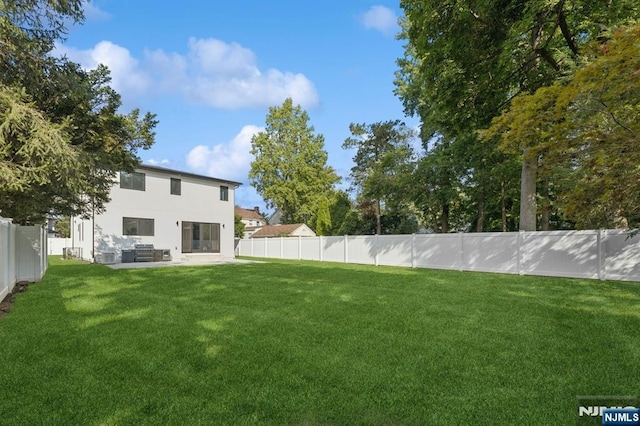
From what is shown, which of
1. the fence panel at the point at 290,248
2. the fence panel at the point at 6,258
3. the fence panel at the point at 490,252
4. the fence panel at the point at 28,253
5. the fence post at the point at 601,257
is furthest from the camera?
the fence panel at the point at 290,248

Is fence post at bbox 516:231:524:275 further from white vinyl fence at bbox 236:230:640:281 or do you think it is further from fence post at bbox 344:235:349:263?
fence post at bbox 344:235:349:263

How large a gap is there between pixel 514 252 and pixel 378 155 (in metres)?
20.5

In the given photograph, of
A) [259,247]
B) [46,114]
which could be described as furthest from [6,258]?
[259,247]

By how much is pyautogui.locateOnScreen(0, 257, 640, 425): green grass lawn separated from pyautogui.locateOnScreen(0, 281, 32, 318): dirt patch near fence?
238 millimetres

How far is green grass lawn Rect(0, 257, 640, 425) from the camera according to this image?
2.72m

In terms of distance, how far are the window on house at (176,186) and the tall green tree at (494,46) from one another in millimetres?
14887

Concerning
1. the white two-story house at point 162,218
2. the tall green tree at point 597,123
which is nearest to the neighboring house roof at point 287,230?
the white two-story house at point 162,218

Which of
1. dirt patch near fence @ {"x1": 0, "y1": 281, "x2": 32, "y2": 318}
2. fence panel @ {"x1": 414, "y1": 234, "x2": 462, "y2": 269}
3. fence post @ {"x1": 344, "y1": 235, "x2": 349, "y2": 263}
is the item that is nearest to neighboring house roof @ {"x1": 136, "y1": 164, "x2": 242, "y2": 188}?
fence post @ {"x1": 344, "y1": 235, "x2": 349, "y2": 263}

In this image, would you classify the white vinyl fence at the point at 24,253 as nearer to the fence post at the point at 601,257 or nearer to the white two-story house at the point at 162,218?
the white two-story house at the point at 162,218

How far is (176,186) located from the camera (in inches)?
832

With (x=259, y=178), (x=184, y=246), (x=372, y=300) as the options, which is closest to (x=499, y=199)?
(x=372, y=300)

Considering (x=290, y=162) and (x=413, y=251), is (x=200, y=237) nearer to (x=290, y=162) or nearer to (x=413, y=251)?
(x=413, y=251)

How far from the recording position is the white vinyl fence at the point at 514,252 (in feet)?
32.7

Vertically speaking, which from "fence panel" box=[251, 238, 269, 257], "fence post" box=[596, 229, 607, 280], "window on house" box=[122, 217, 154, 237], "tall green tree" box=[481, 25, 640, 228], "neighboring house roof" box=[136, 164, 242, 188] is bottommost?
"fence panel" box=[251, 238, 269, 257]
